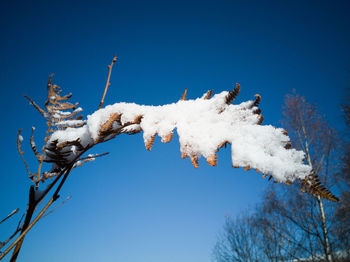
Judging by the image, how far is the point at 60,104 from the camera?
4.58ft

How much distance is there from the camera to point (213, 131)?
2.14 feet

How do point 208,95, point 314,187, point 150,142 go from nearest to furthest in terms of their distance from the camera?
point 314,187, point 150,142, point 208,95

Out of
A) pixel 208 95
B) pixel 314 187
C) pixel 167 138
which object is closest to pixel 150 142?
pixel 167 138

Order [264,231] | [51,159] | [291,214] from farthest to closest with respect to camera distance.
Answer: [264,231]
[291,214]
[51,159]

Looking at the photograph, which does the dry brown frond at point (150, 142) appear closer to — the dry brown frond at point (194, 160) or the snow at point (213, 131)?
the snow at point (213, 131)

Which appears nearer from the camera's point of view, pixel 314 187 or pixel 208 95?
pixel 314 187

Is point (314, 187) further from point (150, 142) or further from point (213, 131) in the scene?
point (150, 142)

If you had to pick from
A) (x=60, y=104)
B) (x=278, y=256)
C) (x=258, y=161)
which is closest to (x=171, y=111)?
(x=258, y=161)

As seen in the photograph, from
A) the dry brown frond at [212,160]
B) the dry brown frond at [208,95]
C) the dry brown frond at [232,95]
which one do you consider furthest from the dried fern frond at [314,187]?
the dry brown frond at [208,95]

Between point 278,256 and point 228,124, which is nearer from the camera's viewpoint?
point 228,124

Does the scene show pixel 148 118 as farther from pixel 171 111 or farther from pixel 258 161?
pixel 258 161

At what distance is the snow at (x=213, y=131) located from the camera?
53 centimetres

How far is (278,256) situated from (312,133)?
8.82 metres

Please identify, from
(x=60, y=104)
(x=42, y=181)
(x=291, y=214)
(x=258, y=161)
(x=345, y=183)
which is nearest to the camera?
(x=258, y=161)
